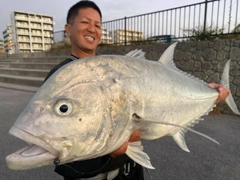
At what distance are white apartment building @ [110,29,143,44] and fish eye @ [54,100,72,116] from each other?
761 centimetres

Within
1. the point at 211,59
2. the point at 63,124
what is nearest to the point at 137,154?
the point at 63,124

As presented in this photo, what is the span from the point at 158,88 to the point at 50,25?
283ft

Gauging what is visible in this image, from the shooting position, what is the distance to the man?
131 centimetres

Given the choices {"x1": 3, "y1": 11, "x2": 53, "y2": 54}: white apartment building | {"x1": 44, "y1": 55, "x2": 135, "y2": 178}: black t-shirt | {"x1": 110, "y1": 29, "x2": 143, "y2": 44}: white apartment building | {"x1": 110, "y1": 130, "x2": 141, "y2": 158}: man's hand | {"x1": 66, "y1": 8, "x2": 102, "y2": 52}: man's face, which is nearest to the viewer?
{"x1": 110, "y1": 130, "x2": 141, "y2": 158}: man's hand

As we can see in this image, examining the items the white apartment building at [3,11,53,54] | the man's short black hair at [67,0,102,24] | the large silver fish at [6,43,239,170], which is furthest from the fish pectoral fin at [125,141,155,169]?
the white apartment building at [3,11,53,54]

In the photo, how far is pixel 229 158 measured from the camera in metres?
2.96

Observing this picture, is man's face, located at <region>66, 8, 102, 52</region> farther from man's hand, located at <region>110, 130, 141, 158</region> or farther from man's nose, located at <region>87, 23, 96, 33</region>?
man's hand, located at <region>110, 130, 141, 158</region>

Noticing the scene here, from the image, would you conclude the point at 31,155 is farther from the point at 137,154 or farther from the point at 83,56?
the point at 83,56

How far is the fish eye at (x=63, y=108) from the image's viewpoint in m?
0.96

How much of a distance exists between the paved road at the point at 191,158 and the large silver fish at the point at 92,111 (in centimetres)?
169

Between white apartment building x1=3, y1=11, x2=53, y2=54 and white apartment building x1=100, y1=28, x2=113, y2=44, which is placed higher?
white apartment building x1=3, y1=11, x2=53, y2=54

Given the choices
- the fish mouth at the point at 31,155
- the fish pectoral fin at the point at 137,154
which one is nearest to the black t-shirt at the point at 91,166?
the fish pectoral fin at the point at 137,154

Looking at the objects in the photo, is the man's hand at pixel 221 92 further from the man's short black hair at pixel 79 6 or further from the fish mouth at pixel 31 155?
the fish mouth at pixel 31 155

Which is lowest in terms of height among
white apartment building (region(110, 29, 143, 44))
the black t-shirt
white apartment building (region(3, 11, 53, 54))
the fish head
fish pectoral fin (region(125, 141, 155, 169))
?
the black t-shirt
